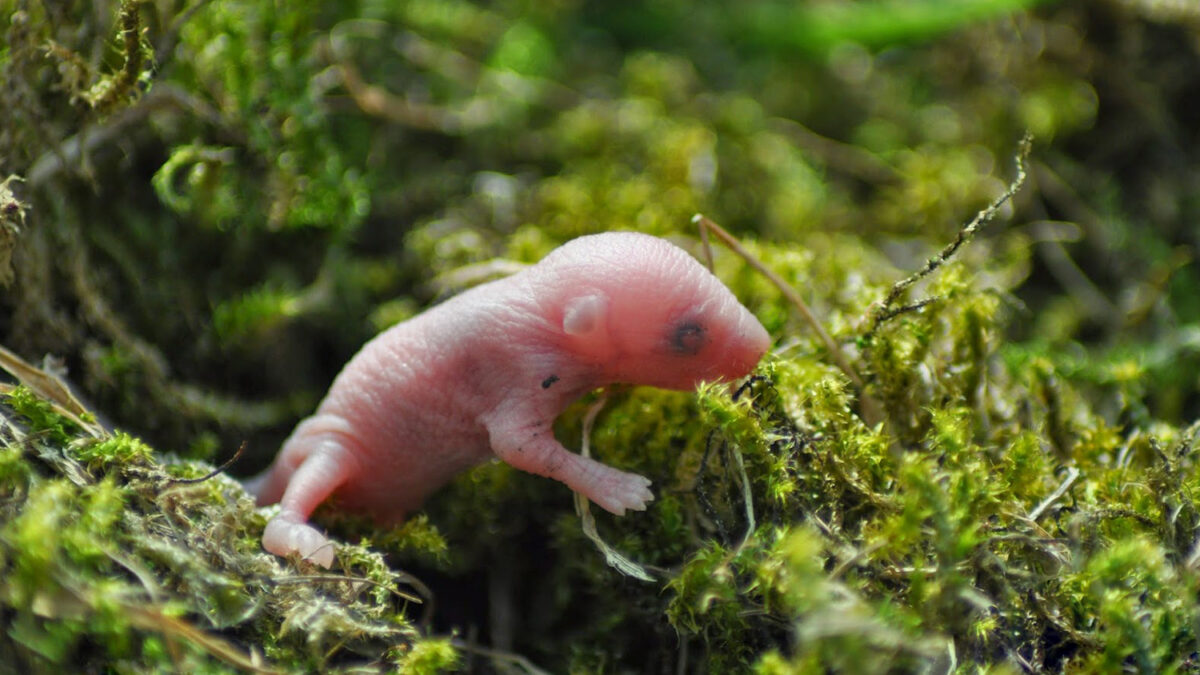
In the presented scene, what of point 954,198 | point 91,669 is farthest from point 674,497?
point 954,198

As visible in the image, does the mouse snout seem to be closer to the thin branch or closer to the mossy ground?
the mossy ground

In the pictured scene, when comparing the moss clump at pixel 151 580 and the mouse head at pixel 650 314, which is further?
the mouse head at pixel 650 314

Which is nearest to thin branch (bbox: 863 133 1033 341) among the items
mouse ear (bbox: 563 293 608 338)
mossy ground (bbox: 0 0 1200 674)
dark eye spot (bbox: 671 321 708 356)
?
mossy ground (bbox: 0 0 1200 674)

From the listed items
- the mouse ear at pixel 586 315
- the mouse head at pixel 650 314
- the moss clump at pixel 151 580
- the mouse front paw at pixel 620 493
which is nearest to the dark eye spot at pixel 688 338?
the mouse head at pixel 650 314

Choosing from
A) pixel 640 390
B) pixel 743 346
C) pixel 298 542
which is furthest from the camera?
pixel 640 390

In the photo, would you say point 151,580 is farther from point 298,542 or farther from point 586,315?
point 586,315

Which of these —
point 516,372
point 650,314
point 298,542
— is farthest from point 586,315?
point 298,542

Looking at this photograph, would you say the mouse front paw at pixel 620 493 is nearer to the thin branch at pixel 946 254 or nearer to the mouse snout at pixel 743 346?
the mouse snout at pixel 743 346

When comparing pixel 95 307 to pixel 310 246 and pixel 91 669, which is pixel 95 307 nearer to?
pixel 310 246
